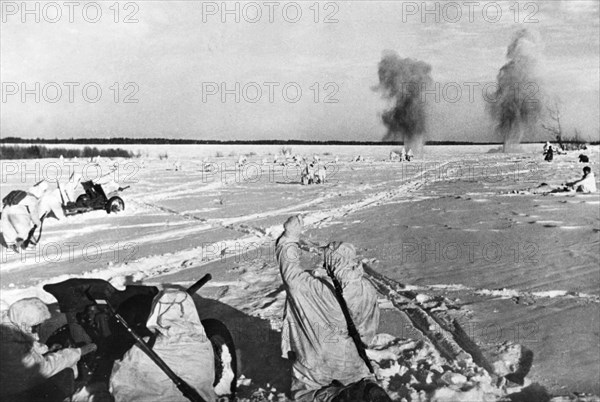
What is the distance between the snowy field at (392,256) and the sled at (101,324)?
93cm

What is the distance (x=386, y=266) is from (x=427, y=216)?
4.16m

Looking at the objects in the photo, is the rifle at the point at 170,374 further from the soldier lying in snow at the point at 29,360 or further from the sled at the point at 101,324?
the soldier lying in snow at the point at 29,360

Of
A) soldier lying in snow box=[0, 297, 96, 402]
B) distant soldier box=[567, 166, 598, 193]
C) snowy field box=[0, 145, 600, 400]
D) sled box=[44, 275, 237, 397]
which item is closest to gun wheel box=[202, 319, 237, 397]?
sled box=[44, 275, 237, 397]

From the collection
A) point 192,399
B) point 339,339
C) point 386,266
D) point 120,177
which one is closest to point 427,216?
point 386,266

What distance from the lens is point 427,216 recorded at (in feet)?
36.5

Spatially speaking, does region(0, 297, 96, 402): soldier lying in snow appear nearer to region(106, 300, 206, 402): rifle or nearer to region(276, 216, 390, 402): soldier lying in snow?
region(106, 300, 206, 402): rifle

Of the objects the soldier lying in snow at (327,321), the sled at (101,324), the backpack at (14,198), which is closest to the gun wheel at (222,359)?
the sled at (101,324)

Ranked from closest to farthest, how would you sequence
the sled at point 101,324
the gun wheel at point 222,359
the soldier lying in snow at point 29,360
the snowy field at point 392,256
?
the soldier lying in snow at point 29,360 < the sled at point 101,324 < the gun wheel at point 222,359 < the snowy field at point 392,256

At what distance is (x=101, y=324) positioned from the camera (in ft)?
12.1

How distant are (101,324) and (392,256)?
4.96 metres

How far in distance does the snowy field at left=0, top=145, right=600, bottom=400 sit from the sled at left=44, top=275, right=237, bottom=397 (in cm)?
93

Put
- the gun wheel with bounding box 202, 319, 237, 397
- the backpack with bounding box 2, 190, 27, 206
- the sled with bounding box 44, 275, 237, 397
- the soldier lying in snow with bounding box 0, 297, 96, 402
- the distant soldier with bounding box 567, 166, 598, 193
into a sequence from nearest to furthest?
the soldier lying in snow with bounding box 0, 297, 96, 402, the sled with bounding box 44, 275, 237, 397, the gun wheel with bounding box 202, 319, 237, 397, the backpack with bounding box 2, 190, 27, 206, the distant soldier with bounding box 567, 166, 598, 193

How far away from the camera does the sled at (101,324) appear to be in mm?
3705

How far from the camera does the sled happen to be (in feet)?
12.2
